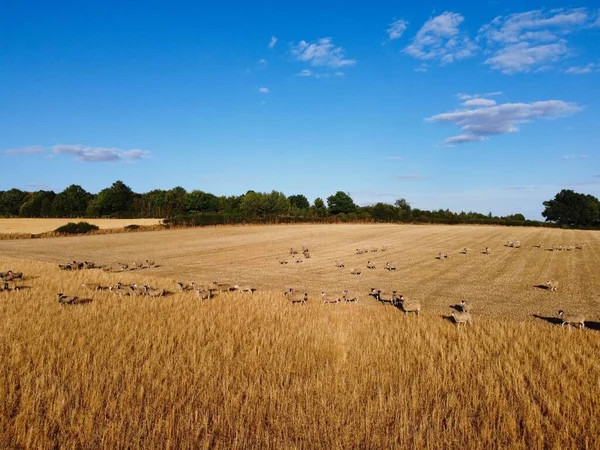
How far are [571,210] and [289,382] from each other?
128 meters

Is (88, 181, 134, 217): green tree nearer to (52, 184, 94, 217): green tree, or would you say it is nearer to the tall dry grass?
(52, 184, 94, 217): green tree

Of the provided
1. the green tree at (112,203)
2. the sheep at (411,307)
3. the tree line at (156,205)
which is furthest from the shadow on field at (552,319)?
the green tree at (112,203)

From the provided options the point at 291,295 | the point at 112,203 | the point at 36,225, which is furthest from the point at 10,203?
the point at 291,295

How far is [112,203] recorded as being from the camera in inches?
5901

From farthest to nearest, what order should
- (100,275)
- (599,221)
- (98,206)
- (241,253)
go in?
(98,206) → (599,221) → (241,253) → (100,275)

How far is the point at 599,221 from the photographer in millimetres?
107000

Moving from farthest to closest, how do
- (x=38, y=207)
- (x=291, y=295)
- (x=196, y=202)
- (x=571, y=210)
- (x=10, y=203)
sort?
(x=10, y=203)
(x=196, y=202)
(x=38, y=207)
(x=571, y=210)
(x=291, y=295)

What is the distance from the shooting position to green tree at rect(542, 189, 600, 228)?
345ft

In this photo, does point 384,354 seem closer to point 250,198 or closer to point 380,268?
point 380,268

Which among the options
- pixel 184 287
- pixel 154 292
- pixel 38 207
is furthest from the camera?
pixel 38 207

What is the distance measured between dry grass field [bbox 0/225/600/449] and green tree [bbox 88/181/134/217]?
144890 millimetres

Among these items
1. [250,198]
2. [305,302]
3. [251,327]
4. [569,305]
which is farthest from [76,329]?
[250,198]

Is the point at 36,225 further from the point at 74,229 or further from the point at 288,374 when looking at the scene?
the point at 288,374

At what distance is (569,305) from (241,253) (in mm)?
30462
